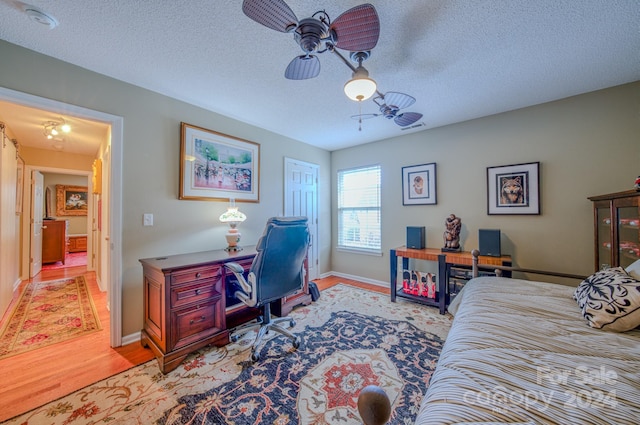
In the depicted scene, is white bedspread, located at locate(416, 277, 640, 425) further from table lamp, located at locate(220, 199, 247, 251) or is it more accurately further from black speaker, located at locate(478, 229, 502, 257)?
table lamp, located at locate(220, 199, 247, 251)

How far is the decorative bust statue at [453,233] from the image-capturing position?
123 inches

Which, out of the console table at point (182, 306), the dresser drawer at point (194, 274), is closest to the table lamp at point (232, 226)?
the console table at point (182, 306)

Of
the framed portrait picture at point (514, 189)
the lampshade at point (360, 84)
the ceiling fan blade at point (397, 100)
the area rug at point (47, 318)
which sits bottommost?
the area rug at point (47, 318)

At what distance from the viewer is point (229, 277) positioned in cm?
261

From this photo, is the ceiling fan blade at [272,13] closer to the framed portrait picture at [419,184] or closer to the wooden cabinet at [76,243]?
the framed portrait picture at [419,184]

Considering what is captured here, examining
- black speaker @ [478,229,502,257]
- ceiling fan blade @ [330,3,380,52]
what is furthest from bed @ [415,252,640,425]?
ceiling fan blade @ [330,3,380,52]

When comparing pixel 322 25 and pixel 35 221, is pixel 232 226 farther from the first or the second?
pixel 35 221

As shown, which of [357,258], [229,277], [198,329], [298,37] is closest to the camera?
[298,37]

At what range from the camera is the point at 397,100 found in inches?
87.9

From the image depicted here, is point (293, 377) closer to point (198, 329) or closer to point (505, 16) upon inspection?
point (198, 329)

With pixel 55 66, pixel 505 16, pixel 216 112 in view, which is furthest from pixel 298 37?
pixel 55 66

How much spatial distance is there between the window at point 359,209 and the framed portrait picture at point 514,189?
163 cm

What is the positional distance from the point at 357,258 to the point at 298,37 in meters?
3.65

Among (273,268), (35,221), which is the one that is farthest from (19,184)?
(273,268)
